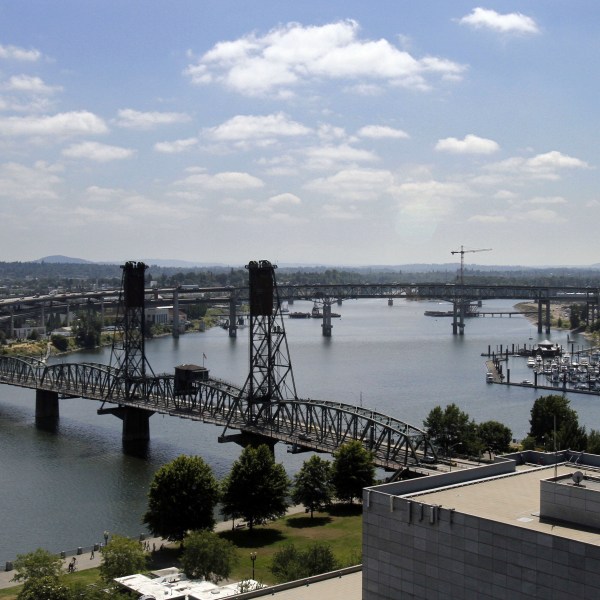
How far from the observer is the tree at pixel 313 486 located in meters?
39.6

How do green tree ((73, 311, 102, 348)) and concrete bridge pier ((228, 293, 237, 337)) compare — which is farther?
concrete bridge pier ((228, 293, 237, 337))

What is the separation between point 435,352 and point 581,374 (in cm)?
2714

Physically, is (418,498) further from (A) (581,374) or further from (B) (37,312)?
(B) (37,312)

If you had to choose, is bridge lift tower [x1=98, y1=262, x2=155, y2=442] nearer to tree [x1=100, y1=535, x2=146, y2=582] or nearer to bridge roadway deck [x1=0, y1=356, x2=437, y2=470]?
bridge roadway deck [x1=0, y1=356, x2=437, y2=470]

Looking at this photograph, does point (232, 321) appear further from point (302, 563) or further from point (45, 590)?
point (45, 590)

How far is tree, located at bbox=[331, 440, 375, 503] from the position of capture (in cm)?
4031

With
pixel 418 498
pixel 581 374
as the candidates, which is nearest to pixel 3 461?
pixel 418 498

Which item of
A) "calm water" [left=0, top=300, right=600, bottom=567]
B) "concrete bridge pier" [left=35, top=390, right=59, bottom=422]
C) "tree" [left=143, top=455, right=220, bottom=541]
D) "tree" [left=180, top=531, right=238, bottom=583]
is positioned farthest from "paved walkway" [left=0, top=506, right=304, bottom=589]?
"concrete bridge pier" [left=35, top=390, right=59, bottom=422]

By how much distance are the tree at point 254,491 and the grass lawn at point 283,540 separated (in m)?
0.75

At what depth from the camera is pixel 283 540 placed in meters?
36.3

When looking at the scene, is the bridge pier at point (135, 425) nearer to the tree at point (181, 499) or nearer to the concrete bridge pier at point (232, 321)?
the tree at point (181, 499)

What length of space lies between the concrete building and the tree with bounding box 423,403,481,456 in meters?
23.9

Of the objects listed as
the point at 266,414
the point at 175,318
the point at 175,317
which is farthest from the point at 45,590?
the point at 175,317

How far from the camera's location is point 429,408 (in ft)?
226
